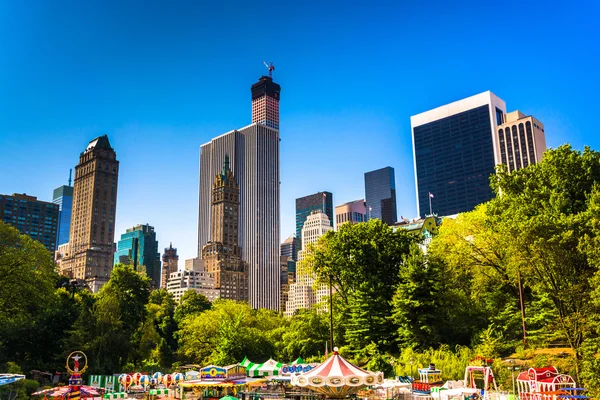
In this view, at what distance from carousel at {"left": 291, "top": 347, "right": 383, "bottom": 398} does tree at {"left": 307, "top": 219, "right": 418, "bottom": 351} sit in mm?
26484

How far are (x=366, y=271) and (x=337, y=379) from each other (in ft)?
104

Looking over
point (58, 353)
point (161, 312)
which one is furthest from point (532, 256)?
point (161, 312)

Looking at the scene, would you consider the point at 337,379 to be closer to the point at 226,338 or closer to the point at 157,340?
the point at 226,338

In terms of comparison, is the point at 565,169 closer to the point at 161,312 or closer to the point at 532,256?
the point at 532,256

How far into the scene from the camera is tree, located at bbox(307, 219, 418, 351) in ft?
176

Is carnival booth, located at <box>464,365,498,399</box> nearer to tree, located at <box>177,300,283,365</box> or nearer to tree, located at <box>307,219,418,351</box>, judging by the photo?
tree, located at <box>307,219,418,351</box>

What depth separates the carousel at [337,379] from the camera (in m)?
25.9

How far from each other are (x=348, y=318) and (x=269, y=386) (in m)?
10.9

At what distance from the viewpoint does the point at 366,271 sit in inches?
Answer: 2255

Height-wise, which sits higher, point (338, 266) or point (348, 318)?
point (338, 266)

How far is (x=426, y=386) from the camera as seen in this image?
3756 centimetres

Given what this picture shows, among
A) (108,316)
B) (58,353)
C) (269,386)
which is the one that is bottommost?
(269,386)

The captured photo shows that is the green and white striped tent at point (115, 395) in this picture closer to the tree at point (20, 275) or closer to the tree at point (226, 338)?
the tree at point (20, 275)

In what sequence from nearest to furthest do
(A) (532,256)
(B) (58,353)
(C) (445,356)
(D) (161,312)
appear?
(A) (532,256), (C) (445,356), (B) (58,353), (D) (161,312)
